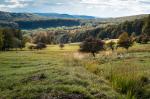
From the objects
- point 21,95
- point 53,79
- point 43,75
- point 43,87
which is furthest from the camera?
point 43,75

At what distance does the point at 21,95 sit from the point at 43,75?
671 centimetres

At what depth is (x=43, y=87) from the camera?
73.0 ft

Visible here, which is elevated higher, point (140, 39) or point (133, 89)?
point (133, 89)

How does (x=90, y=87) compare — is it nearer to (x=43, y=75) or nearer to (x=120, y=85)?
(x=120, y=85)

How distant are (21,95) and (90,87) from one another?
456 centimetres

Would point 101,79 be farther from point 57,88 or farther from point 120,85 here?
point 57,88

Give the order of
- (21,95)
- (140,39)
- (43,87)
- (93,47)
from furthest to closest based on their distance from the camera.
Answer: (140,39)
(93,47)
(43,87)
(21,95)

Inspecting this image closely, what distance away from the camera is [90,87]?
906 inches

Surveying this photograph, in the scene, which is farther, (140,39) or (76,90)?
(140,39)

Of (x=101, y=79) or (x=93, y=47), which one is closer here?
(x=101, y=79)

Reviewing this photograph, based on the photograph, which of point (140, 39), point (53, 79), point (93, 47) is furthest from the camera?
point (140, 39)

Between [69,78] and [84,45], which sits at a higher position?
[69,78]

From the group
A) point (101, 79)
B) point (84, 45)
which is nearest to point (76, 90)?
point (101, 79)

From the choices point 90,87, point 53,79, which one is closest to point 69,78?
point 53,79
